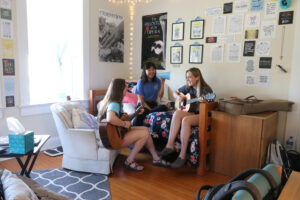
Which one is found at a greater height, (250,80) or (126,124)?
(250,80)

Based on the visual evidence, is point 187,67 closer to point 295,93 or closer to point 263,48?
point 263,48

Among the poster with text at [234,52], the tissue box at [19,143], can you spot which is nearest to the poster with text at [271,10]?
the poster with text at [234,52]

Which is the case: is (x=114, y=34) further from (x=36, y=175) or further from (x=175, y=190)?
(x=175, y=190)

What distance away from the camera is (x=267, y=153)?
8.30ft

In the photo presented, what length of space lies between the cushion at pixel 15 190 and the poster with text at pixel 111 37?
292 centimetres

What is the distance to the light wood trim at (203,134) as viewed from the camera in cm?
253

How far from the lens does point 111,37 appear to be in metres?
4.02

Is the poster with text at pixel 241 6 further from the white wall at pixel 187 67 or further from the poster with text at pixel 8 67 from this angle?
A: the poster with text at pixel 8 67

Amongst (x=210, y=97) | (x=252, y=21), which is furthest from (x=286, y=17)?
(x=210, y=97)

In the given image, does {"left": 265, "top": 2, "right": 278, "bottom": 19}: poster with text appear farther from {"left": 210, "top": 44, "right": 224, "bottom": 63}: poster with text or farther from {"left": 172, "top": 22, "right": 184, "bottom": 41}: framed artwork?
{"left": 172, "top": 22, "right": 184, "bottom": 41}: framed artwork

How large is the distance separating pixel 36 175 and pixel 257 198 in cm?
231

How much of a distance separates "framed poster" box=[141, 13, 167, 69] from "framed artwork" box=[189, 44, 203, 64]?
0.52 m

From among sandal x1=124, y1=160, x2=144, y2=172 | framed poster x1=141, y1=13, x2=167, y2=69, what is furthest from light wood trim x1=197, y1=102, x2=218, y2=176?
framed poster x1=141, y1=13, x2=167, y2=69

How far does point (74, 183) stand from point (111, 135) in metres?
0.59
